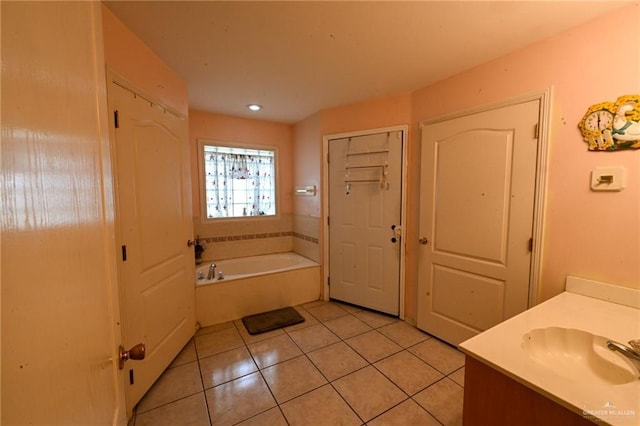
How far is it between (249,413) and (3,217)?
5.85ft

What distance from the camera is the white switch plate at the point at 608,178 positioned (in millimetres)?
1403

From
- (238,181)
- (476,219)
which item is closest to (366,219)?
(476,219)

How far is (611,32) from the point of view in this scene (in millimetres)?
1422

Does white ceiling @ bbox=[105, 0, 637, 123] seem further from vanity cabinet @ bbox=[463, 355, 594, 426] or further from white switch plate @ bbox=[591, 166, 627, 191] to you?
vanity cabinet @ bbox=[463, 355, 594, 426]

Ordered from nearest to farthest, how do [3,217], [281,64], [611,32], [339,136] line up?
[3,217] → [611,32] → [281,64] → [339,136]

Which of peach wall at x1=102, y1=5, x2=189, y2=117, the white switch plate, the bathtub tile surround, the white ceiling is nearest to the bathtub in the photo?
the bathtub tile surround

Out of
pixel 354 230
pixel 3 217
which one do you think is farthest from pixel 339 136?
pixel 3 217

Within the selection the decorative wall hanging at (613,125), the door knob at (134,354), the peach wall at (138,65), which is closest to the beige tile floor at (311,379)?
the door knob at (134,354)

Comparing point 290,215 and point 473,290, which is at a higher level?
point 290,215

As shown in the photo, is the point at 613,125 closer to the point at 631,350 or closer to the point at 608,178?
the point at 608,178

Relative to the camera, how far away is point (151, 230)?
1804mm

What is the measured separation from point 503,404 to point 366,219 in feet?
6.72

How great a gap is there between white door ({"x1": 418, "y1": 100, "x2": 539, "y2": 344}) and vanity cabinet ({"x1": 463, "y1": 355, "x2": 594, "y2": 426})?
3.83 ft

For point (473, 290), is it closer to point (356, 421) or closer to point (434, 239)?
point (434, 239)
